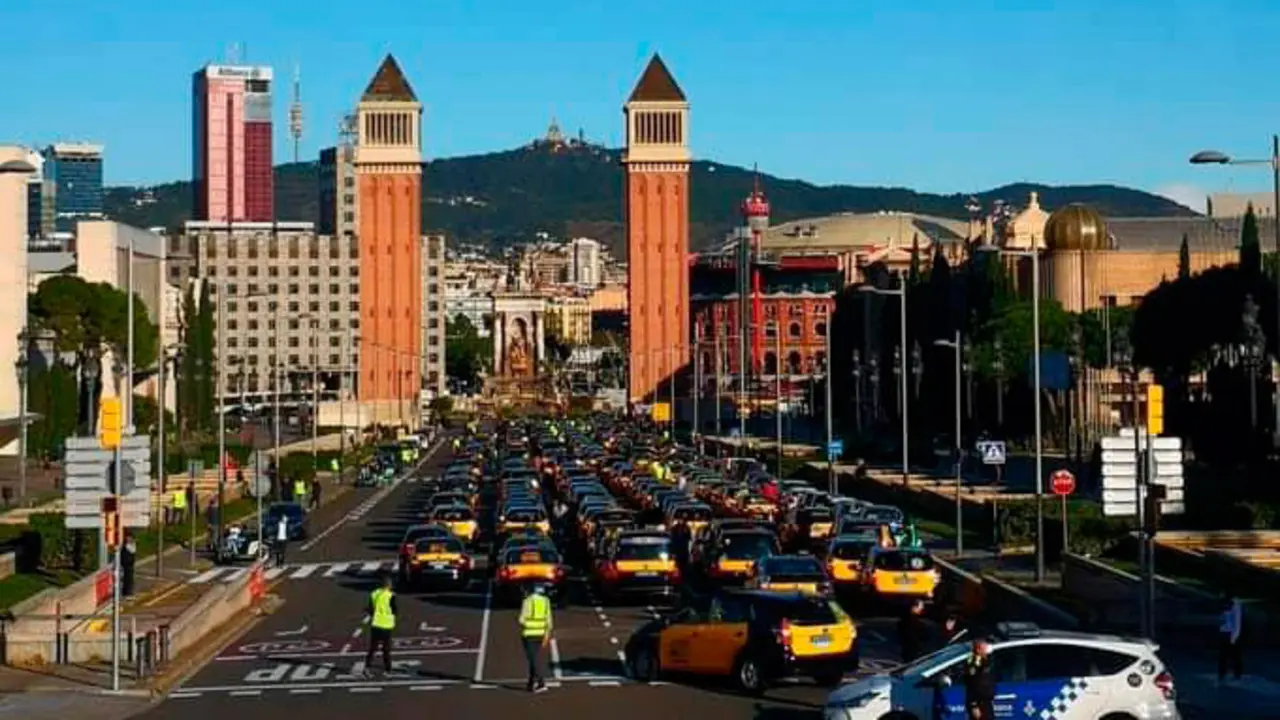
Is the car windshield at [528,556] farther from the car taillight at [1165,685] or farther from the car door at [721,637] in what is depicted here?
the car taillight at [1165,685]

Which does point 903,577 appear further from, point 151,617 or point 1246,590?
point 151,617

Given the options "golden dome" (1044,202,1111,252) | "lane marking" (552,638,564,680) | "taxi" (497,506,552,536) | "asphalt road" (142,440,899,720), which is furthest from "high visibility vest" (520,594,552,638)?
"golden dome" (1044,202,1111,252)

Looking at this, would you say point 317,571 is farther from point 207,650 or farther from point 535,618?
point 535,618

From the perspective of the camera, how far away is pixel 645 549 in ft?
138

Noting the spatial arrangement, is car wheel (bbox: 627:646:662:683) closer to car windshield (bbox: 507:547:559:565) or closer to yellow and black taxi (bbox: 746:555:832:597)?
yellow and black taxi (bbox: 746:555:832:597)

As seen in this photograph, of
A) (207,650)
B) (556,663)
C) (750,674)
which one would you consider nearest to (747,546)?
(556,663)

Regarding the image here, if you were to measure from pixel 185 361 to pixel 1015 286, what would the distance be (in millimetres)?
43357

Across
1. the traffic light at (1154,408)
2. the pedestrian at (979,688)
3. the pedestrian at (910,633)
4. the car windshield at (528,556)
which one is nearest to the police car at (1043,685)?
the pedestrian at (979,688)

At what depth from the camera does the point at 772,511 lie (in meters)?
61.0

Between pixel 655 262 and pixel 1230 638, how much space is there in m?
167

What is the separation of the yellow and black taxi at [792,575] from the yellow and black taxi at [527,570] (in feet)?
19.6

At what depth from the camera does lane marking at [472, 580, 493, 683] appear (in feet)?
104

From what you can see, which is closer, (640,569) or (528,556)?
(640,569)

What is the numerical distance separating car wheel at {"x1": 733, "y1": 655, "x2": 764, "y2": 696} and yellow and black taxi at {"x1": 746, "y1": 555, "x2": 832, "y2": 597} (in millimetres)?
7439
